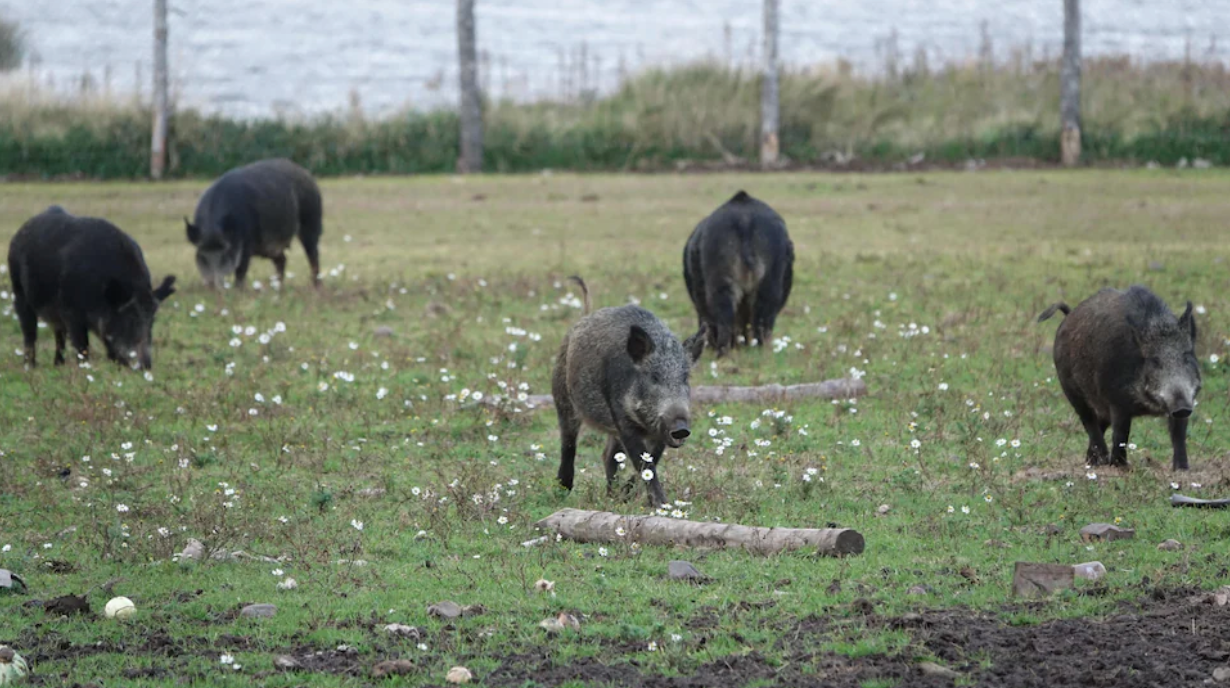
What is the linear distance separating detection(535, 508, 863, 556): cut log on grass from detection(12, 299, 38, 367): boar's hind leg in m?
7.46

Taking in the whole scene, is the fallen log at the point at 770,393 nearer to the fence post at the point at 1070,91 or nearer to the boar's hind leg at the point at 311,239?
the boar's hind leg at the point at 311,239

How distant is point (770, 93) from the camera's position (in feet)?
109

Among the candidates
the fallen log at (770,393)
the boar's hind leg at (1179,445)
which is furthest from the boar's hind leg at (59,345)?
the boar's hind leg at (1179,445)

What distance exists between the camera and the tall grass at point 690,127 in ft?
105

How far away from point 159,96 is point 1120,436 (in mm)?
26504

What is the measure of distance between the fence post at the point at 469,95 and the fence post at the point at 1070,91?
12322mm

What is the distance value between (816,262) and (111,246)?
28.5ft

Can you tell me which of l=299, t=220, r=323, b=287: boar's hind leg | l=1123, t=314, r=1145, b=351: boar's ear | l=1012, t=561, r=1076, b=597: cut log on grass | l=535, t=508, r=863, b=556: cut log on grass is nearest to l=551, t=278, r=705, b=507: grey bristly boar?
l=535, t=508, r=863, b=556: cut log on grass

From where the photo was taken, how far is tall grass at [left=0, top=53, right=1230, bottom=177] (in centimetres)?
3188

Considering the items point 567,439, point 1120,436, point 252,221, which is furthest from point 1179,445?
point 252,221

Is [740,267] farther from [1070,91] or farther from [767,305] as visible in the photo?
[1070,91]

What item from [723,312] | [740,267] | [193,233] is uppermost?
[193,233]

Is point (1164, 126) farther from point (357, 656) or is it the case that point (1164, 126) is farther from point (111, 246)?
point (357, 656)

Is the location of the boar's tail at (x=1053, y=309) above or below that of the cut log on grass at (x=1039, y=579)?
above
